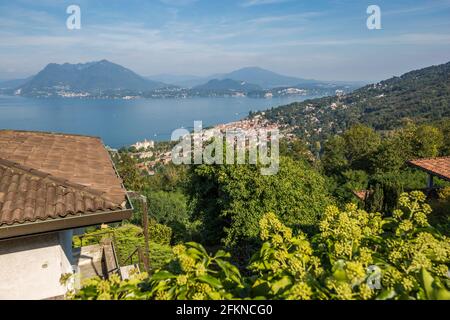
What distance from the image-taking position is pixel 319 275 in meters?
1.43

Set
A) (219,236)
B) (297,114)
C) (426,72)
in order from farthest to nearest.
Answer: (426,72)
(297,114)
(219,236)

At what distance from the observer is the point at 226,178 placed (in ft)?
35.7

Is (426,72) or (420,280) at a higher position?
(426,72)

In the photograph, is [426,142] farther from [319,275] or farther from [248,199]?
[319,275]

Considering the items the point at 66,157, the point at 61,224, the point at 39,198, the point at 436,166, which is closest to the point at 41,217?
the point at 61,224

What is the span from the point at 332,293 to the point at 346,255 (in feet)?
1.34

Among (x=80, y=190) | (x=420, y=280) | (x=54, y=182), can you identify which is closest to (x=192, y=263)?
(x=420, y=280)

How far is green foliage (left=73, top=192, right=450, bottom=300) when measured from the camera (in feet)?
4.02

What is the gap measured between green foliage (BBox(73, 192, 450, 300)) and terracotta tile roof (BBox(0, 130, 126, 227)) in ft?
5.30

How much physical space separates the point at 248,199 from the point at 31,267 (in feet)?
27.2

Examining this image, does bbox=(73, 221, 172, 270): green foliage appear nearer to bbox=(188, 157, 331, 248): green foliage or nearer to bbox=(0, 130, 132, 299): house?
bbox=(188, 157, 331, 248): green foliage

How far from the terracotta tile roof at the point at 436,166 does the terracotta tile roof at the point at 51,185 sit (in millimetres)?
11713

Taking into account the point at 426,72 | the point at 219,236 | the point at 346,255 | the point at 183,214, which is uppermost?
the point at 426,72
